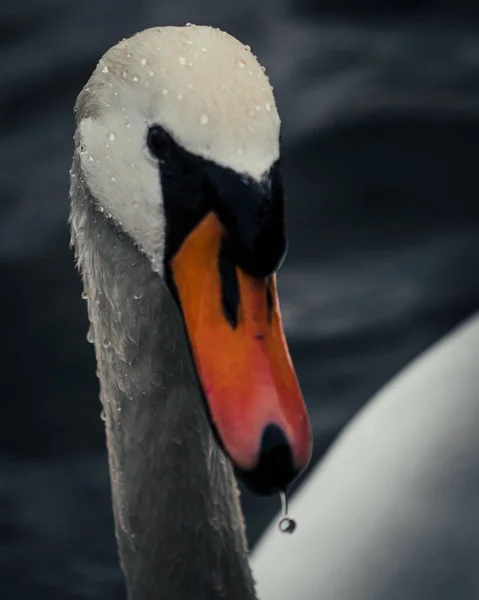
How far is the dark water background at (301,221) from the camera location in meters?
3.73

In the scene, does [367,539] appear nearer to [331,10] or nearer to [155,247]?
[155,247]

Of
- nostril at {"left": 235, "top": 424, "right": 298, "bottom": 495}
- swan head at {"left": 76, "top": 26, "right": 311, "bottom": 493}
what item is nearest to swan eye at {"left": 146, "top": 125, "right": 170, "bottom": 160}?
swan head at {"left": 76, "top": 26, "right": 311, "bottom": 493}

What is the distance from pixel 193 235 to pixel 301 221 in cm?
244

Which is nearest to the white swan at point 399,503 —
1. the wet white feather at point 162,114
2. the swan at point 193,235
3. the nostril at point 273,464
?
the swan at point 193,235

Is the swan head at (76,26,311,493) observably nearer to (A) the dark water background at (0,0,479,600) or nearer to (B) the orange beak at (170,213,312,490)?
(B) the orange beak at (170,213,312,490)

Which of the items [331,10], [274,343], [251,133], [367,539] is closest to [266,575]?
[367,539]

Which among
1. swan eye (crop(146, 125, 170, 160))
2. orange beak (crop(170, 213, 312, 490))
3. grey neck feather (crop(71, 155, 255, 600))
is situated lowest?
grey neck feather (crop(71, 155, 255, 600))

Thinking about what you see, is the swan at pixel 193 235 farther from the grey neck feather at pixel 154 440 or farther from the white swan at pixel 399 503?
the white swan at pixel 399 503

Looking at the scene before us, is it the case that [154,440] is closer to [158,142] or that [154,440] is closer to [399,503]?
[158,142]

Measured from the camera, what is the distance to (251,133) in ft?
6.00

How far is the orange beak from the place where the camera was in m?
1.89

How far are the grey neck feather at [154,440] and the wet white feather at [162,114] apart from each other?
0.09m

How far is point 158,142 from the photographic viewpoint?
193 cm

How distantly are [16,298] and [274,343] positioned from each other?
92.0 inches
